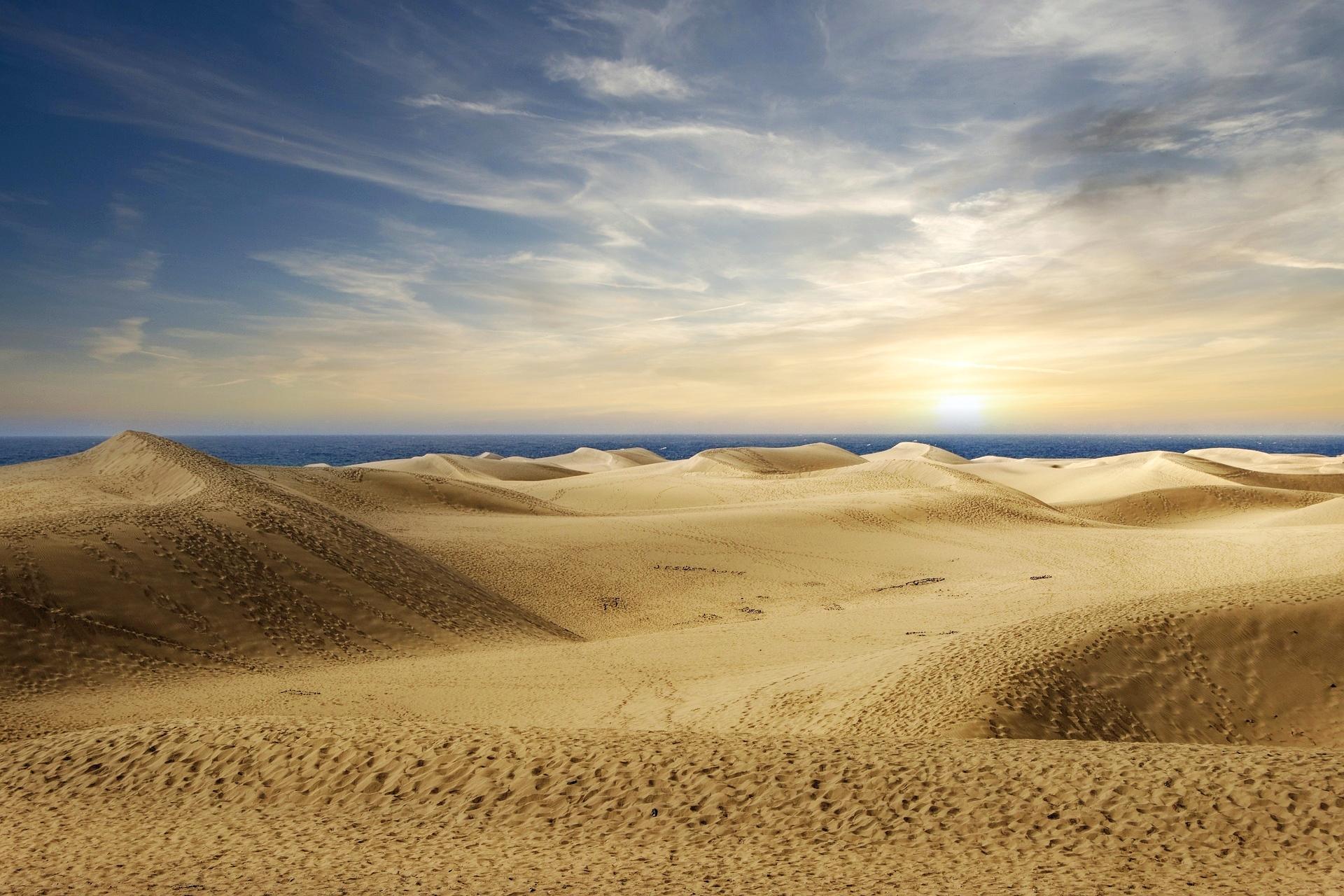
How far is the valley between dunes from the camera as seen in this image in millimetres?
6598

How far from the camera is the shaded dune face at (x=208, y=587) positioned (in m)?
13.6

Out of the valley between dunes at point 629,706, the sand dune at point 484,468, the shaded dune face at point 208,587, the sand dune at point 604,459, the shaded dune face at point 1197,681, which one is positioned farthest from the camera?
the sand dune at point 604,459

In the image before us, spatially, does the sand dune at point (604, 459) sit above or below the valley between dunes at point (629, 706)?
above

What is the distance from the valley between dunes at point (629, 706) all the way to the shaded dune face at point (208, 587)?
0.30ft

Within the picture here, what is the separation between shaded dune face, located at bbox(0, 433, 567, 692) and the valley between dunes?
90 mm

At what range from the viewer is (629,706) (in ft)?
39.4

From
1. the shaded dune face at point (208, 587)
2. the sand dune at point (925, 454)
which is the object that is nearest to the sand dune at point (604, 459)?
the sand dune at point (925, 454)

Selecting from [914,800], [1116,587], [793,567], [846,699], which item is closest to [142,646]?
[846,699]

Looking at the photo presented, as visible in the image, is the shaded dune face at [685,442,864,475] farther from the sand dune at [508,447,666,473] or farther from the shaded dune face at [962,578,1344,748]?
the shaded dune face at [962,578,1344,748]

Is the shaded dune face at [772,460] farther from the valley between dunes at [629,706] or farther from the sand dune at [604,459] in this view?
the valley between dunes at [629,706]

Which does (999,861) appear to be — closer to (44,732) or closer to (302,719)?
(302,719)

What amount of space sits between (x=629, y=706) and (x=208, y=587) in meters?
10.4

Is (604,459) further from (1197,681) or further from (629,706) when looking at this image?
(1197,681)

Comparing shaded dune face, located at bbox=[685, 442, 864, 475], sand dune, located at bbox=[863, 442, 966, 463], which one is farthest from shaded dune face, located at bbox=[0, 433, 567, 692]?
sand dune, located at bbox=[863, 442, 966, 463]
